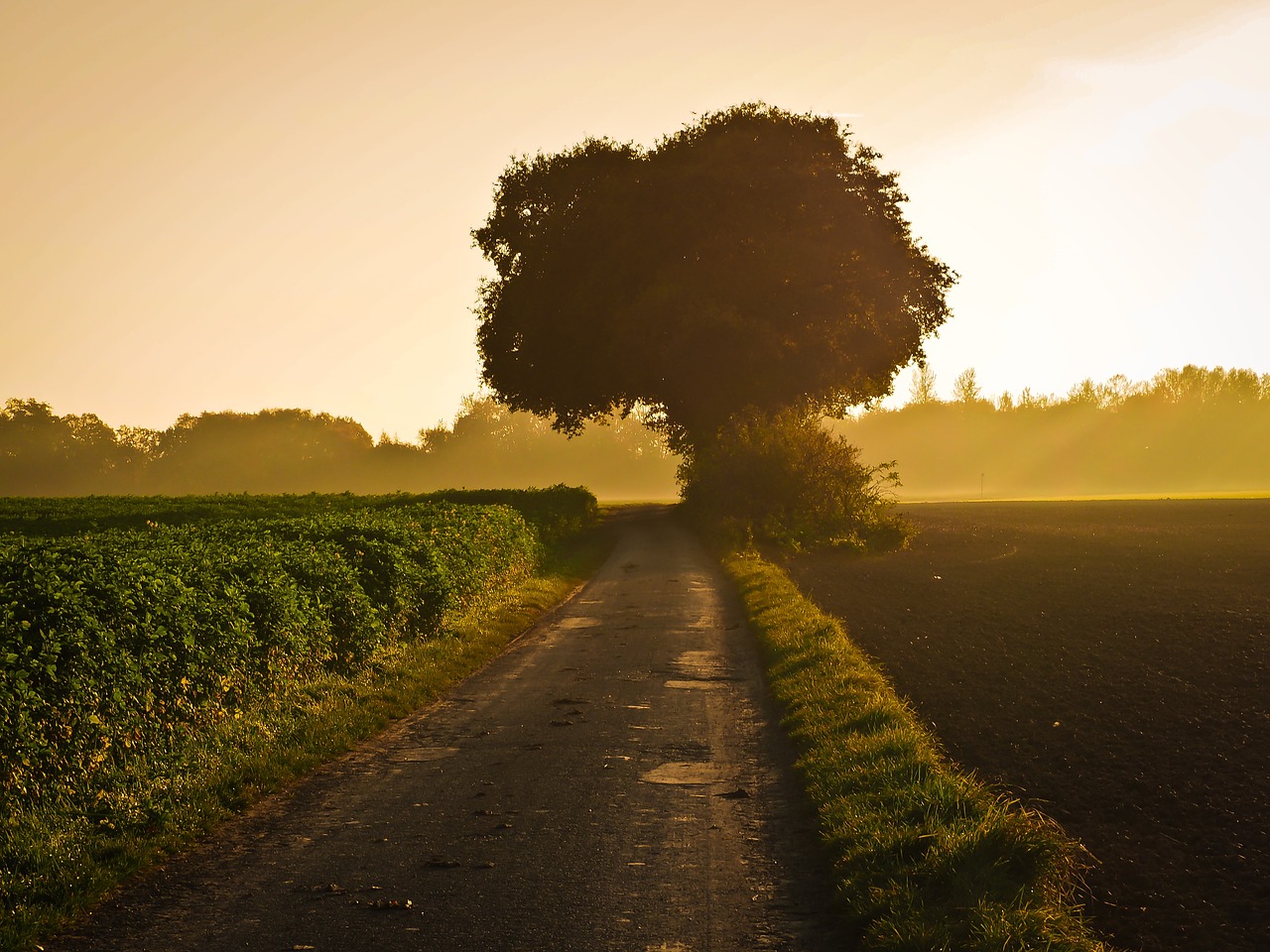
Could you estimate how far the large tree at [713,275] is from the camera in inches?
1510

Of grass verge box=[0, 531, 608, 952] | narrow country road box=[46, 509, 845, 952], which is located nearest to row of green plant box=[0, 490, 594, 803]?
grass verge box=[0, 531, 608, 952]

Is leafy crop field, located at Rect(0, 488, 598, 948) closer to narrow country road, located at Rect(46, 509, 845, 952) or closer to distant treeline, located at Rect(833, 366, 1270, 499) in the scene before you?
narrow country road, located at Rect(46, 509, 845, 952)

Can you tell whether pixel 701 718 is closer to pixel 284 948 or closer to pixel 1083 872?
pixel 1083 872

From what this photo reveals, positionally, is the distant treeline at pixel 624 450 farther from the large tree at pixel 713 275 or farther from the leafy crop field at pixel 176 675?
the leafy crop field at pixel 176 675

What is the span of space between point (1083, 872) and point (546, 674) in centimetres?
759

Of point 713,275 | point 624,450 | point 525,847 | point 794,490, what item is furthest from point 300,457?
point 525,847

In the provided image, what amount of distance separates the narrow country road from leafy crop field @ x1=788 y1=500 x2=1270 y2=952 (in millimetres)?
1945

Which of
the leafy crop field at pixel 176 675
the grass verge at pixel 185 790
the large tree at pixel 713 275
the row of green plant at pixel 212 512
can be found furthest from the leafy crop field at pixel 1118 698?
the large tree at pixel 713 275

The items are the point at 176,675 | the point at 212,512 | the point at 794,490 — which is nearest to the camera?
the point at 176,675

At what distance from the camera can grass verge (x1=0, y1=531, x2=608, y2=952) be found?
19.4 feet

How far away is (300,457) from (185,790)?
425 feet

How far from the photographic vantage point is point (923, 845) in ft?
20.7

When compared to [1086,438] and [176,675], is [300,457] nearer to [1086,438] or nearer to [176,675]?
[1086,438]

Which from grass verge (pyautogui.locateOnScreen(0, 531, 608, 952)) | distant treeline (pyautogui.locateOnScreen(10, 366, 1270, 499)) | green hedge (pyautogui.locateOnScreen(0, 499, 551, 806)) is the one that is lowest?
grass verge (pyautogui.locateOnScreen(0, 531, 608, 952))
